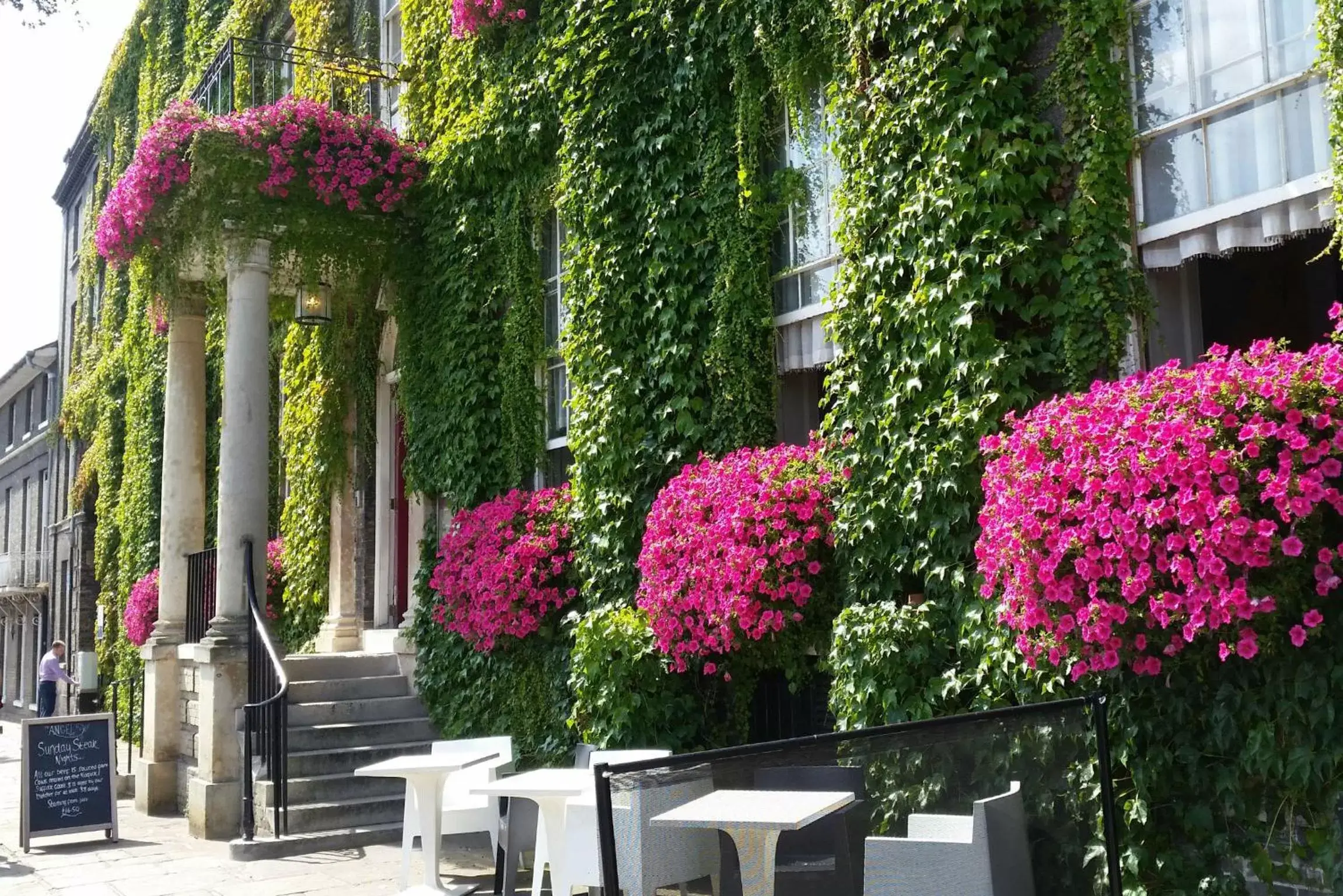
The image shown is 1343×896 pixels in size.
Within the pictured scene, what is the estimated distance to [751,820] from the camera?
3.49m

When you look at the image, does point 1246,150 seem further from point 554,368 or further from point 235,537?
point 235,537

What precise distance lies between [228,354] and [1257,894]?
28.6ft

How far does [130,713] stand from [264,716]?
493 cm

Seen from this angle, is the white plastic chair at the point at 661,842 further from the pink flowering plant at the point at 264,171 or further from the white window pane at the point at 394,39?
the white window pane at the point at 394,39

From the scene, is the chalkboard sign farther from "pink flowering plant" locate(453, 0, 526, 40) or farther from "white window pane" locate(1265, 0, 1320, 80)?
"white window pane" locate(1265, 0, 1320, 80)

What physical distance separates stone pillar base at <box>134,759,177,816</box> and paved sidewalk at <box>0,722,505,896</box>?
1.11 metres

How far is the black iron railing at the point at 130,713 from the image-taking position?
490 inches

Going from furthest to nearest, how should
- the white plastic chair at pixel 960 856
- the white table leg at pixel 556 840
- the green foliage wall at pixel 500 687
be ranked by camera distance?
1. the green foliage wall at pixel 500 687
2. the white table leg at pixel 556 840
3. the white plastic chair at pixel 960 856

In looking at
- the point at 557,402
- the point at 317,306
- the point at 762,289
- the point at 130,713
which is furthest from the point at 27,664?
the point at 762,289

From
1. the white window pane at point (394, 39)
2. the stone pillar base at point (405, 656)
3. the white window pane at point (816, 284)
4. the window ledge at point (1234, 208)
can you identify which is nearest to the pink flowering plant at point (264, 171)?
the white window pane at point (394, 39)

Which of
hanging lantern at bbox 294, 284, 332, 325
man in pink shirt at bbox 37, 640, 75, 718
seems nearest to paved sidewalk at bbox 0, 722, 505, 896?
hanging lantern at bbox 294, 284, 332, 325

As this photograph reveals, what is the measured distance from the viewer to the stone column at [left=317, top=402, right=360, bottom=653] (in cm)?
1286

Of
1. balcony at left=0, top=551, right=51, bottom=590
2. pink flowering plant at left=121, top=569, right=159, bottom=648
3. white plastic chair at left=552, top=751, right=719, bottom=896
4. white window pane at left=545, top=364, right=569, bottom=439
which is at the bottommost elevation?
white plastic chair at left=552, top=751, right=719, bottom=896

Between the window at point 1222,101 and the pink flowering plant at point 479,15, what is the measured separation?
530 centimetres
